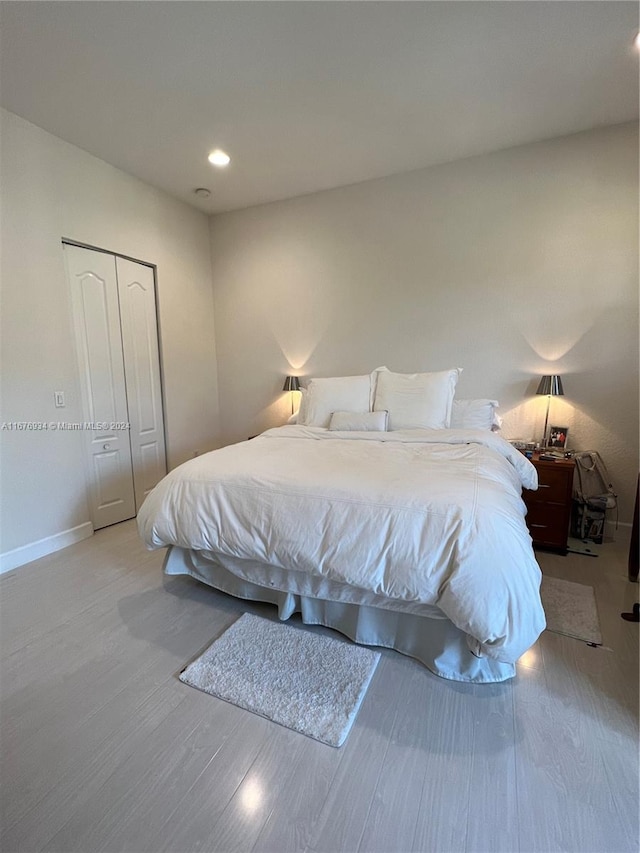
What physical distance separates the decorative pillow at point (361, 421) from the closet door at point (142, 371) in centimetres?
170

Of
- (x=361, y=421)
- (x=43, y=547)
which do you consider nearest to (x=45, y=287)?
(x=43, y=547)

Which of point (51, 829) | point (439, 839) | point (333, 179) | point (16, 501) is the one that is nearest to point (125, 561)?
point (16, 501)

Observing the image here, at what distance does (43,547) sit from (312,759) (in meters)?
2.31

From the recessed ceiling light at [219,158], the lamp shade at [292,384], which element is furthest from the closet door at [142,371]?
the lamp shade at [292,384]

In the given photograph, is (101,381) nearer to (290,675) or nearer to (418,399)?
(418,399)

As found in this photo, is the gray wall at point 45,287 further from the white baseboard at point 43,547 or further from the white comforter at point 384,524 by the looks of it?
the white comforter at point 384,524

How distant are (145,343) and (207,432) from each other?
3.79 ft

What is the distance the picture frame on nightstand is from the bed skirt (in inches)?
71.7

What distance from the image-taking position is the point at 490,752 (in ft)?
4.05

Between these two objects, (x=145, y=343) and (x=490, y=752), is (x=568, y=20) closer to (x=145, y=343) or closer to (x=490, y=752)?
(x=490, y=752)

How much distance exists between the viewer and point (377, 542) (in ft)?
4.84

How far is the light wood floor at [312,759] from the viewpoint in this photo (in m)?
1.04

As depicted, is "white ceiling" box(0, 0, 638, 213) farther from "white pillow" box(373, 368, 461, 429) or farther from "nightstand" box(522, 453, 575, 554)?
"nightstand" box(522, 453, 575, 554)

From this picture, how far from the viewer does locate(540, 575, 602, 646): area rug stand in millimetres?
1793
